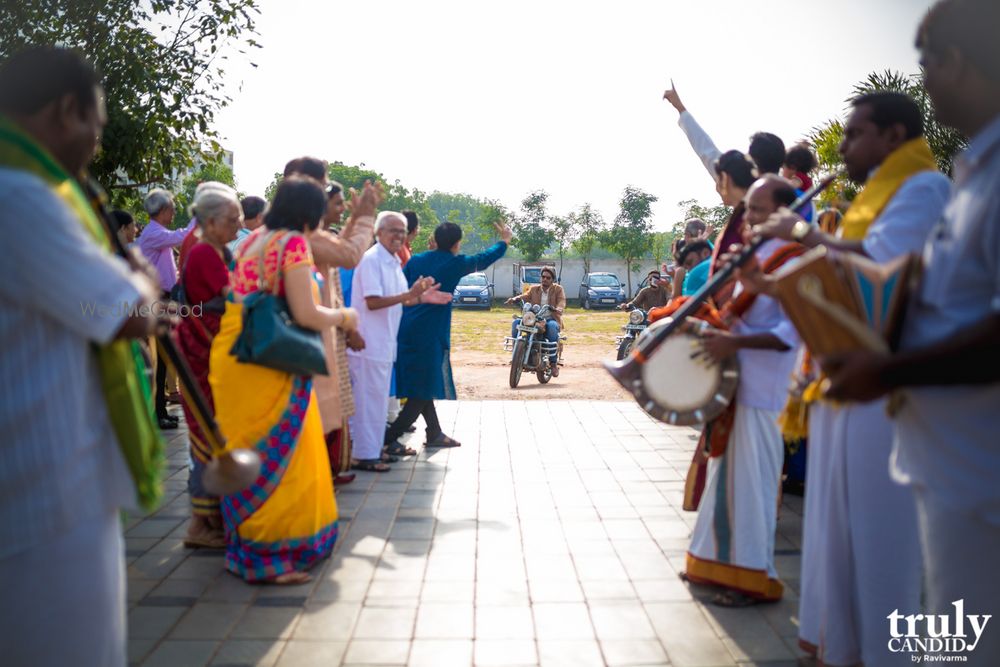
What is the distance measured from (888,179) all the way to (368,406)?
15.7 ft

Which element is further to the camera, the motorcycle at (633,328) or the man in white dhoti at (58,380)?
the motorcycle at (633,328)

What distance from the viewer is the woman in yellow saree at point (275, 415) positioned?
4387 millimetres

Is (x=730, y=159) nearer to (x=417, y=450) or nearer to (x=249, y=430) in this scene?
(x=249, y=430)

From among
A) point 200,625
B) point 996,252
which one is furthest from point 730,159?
point 200,625

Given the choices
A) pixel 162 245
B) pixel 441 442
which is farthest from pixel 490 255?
pixel 162 245

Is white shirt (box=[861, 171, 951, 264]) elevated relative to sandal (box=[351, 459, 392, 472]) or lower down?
elevated

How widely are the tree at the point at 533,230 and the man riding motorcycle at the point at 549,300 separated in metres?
36.6

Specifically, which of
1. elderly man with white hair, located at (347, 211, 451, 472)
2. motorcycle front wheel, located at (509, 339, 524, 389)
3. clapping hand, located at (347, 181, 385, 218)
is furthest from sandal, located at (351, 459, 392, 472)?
motorcycle front wheel, located at (509, 339, 524, 389)

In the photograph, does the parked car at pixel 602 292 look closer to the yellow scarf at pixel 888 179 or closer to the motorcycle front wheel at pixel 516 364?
the motorcycle front wheel at pixel 516 364

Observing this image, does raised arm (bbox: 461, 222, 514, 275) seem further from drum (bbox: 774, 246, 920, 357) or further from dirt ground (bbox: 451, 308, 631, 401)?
drum (bbox: 774, 246, 920, 357)

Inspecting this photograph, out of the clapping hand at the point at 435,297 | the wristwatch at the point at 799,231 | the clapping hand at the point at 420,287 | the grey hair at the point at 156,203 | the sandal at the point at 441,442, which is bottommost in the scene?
the sandal at the point at 441,442

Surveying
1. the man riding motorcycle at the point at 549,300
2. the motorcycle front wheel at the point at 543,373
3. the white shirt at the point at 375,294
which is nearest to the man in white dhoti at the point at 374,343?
the white shirt at the point at 375,294

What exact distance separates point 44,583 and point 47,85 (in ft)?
4.16

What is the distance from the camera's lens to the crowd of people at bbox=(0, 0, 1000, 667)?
2020 mm
